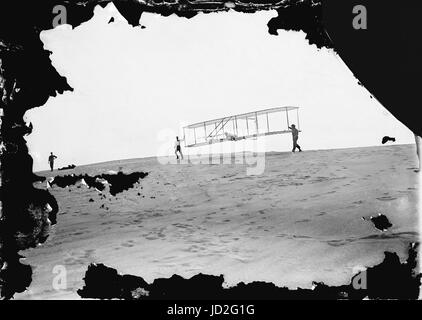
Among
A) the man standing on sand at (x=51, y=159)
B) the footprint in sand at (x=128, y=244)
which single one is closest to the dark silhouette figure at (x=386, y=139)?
the footprint in sand at (x=128, y=244)

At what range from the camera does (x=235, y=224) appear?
2453mm

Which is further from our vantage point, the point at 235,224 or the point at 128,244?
the point at 235,224

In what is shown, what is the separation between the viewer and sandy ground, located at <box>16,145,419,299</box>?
2.11 m

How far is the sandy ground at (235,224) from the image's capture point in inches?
Result: 83.0

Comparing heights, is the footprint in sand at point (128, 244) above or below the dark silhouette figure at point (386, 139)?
below

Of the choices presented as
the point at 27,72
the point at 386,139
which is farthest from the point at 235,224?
the point at 27,72

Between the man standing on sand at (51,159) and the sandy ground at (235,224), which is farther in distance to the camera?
the man standing on sand at (51,159)

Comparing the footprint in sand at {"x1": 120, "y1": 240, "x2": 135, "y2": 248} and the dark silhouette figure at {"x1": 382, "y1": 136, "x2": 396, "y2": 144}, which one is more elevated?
the dark silhouette figure at {"x1": 382, "y1": 136, "x2": 396, "y2": 144}

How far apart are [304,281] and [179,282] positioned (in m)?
0.71

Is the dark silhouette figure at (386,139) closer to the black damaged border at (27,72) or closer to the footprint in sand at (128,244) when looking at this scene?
the black damaged border at (27,72)

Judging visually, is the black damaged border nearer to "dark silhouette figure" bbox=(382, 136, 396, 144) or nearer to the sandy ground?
the sandy ground

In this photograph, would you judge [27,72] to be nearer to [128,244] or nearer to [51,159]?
[51,159]

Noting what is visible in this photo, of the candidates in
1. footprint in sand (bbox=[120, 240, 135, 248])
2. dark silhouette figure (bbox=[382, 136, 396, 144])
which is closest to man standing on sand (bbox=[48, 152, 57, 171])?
footprint in sand (bbox=[120, 240, 135, 248])
